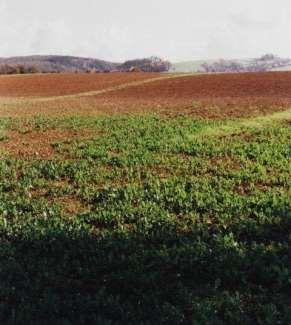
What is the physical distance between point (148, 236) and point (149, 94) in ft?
154

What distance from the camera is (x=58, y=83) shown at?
78.8m

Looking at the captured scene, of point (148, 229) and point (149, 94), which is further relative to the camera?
point (149, 94)

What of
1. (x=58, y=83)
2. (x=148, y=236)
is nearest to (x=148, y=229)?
(x=148, y=236)

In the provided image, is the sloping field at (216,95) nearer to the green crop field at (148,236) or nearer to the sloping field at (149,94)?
the sloping field at (149,94)

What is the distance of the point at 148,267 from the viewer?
32.6ft

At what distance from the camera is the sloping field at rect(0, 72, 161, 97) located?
231 feet

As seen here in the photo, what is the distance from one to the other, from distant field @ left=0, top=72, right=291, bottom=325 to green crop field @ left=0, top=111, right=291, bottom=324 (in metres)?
0.03

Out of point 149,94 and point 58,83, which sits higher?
point 58,83

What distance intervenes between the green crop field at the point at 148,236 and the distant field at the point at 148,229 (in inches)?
1.1

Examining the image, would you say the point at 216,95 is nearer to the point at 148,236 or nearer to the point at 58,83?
the point at 58,83

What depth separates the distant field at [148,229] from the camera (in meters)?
8.73

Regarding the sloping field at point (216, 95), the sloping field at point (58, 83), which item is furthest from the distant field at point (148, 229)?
the sloping field at point (58, 83)

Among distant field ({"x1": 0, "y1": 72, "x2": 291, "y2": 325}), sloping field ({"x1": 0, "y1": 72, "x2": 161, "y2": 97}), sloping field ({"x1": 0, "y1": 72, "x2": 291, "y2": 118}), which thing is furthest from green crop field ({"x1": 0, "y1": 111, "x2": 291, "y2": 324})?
sloping field ({"x1": 0, "y1": 72, "x2": 161, "y2": 97})

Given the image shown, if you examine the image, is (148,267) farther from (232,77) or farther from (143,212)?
(232,77)
